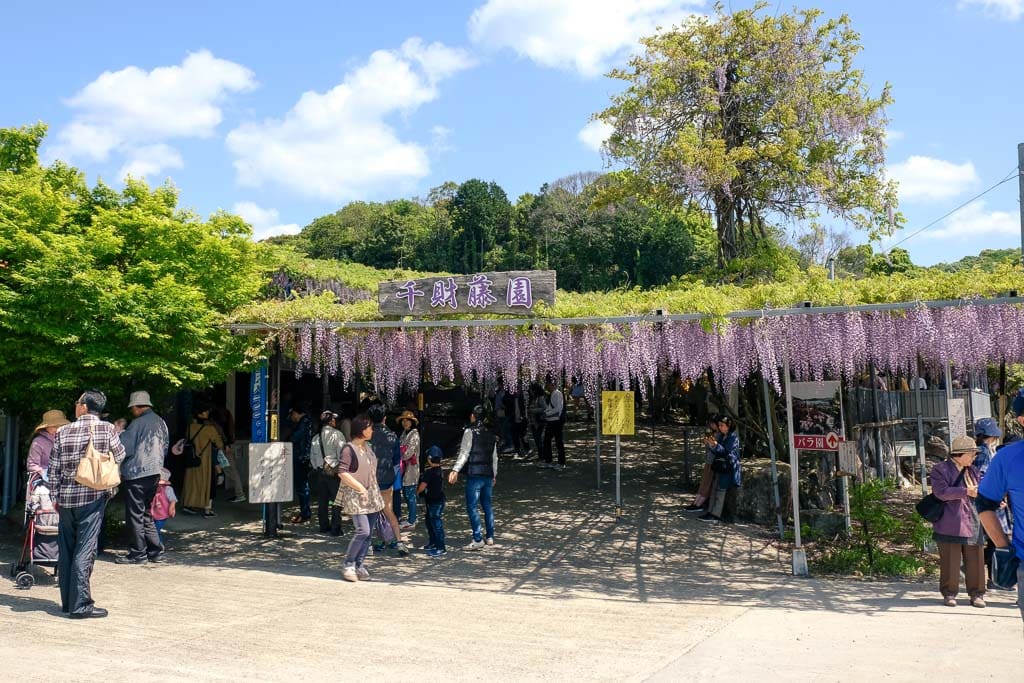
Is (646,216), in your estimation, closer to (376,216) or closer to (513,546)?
(376,216)

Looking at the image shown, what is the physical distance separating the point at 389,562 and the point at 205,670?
3.57 metres

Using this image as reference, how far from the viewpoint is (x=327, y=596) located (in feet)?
22.4

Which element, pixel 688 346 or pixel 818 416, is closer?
pixel 688 346

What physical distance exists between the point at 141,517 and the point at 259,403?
2054 mm

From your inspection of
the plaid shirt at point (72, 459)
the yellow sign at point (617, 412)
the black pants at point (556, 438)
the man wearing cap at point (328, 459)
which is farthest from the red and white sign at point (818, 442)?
the black pants at point (556, 438)

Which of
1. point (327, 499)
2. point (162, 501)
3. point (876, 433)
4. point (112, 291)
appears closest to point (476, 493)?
point (327, 499)

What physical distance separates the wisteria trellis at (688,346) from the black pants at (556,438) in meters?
5.17

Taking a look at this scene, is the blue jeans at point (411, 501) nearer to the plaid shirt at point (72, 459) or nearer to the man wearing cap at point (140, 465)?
the man wearing cap at point (140, 465)

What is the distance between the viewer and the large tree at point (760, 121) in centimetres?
1445

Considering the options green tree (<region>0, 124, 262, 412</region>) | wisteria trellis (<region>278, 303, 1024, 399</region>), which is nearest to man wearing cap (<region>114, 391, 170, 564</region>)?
green tree (<region>0, 124, 262, 412</region>)

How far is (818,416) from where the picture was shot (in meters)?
11.6

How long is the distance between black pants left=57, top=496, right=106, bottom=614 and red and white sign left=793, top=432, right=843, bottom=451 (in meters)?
6.38

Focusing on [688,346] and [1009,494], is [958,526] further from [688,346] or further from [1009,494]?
[1009,494]

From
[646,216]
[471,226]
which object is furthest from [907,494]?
[471,226]
